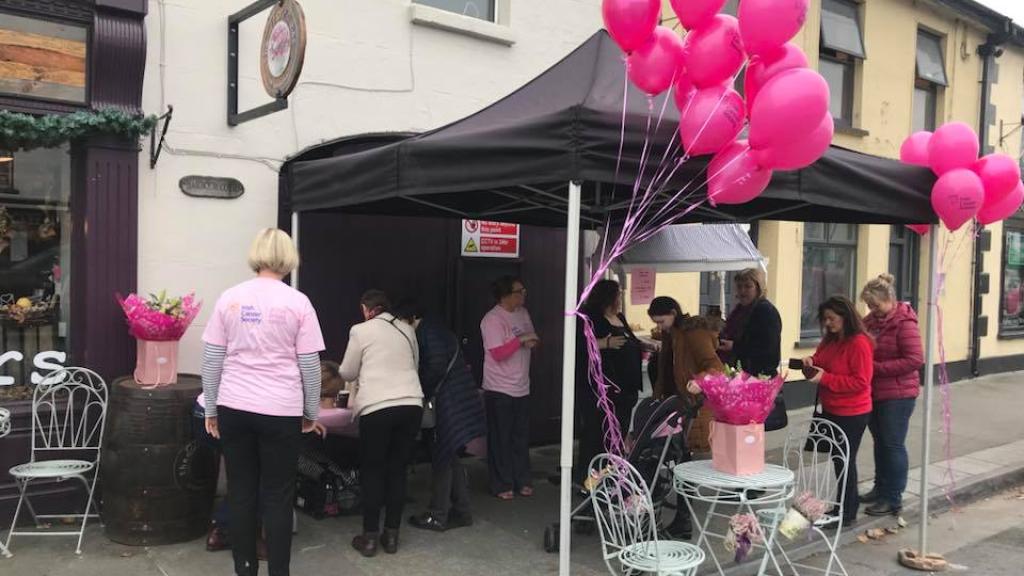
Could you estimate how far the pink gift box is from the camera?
3.89 meters

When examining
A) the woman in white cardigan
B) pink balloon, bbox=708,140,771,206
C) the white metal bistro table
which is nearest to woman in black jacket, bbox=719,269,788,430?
the white metal bistro table

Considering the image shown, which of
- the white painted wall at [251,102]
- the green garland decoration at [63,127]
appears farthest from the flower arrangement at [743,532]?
the green garland decoration at [63,127]

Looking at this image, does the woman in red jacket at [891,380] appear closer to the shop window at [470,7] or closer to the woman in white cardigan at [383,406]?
the woman in white cardigan at [383,406]

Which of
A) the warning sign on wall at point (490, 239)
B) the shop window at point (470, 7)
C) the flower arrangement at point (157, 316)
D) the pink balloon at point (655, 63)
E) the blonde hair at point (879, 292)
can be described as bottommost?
the flower arrangement at point (157, 316)

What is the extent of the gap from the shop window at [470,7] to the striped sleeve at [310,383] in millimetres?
3948

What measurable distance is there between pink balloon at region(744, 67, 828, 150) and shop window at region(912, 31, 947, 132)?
929cm

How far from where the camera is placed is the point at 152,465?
14.6 feet

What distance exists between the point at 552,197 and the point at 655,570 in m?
2.38

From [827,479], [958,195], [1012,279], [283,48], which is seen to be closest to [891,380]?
[827,479]

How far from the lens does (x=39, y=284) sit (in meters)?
5.11

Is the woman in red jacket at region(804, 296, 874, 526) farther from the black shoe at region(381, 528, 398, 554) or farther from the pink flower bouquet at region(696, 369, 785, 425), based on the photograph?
the black shoe at region(381, 528, 398, 554)

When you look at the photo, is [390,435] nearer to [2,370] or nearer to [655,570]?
[655,570]

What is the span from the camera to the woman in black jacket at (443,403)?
15.7 ft

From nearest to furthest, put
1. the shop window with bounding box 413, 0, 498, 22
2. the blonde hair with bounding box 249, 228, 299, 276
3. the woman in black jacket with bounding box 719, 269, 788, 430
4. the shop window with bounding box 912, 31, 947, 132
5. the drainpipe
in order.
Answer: the blonde hair with bounding box 249, 228, 299, 276 < the woman in black jacket with bounding box 719, 269, 788, 430 < the shop window with bounding box 413, 0, 498, 22 < the shop window with bounding box 912, 31, 947, 132 < the drainpipe
